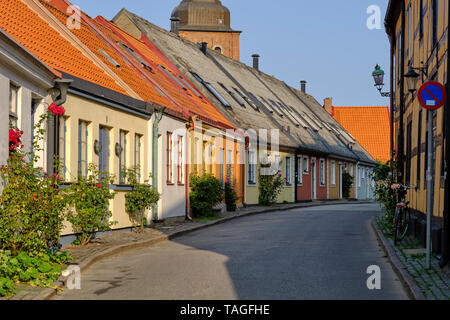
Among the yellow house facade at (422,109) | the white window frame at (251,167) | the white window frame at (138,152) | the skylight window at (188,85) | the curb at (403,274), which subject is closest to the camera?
the curb at (403,274)

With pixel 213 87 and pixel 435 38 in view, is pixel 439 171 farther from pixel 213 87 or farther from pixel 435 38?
pixel 213 87

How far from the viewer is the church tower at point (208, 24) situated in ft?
225

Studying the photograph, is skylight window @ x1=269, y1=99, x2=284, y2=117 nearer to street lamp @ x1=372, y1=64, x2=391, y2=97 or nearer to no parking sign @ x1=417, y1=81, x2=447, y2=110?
street lamp @ x1=372, y1=64, x2=391, y2=97

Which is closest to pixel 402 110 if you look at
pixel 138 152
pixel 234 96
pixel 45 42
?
pixel 138 152

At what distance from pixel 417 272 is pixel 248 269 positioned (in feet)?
7.80

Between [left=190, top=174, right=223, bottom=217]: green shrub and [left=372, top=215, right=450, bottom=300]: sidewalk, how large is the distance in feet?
28.8

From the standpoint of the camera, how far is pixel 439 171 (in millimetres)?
11938

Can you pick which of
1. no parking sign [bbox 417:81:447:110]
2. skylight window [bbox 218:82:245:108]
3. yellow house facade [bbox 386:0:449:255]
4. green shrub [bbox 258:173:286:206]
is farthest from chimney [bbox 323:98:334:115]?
no parking sign [bbox 417:81:447:110]

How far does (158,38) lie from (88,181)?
708 inches

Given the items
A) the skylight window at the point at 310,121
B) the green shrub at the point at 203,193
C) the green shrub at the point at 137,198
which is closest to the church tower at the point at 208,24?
the skylight window at the point at 310,121

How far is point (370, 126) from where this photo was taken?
6538 centimetres

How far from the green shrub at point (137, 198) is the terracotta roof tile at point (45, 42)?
7.26 feet

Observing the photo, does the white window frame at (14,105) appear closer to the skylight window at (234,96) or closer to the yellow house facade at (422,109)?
the yellow house facade at (422,109)

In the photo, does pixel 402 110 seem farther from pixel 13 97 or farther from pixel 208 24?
pixel 208 24
